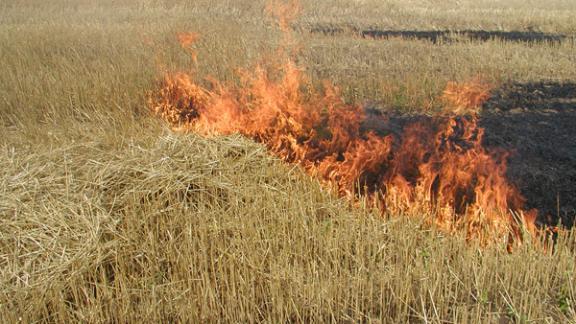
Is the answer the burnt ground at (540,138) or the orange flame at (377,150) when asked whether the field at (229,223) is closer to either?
the burnt ground at (540,138)

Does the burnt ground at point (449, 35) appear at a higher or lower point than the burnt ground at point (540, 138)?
higher

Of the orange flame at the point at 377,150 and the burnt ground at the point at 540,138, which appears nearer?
the orange flame at the point at 377,150

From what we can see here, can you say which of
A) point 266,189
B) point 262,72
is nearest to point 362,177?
point 266,189

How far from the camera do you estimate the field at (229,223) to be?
298 centimetres

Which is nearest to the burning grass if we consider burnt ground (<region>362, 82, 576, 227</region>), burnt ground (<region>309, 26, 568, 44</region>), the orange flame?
the orange flame

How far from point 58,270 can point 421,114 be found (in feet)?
16.2

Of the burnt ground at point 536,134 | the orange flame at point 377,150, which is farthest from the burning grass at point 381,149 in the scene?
the burnt ground at point 536,134

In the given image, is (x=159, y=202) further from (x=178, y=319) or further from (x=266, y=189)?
(x=178, y=319)

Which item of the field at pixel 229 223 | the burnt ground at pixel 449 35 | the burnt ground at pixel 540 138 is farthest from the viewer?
the burnt ground at pixel 449 35

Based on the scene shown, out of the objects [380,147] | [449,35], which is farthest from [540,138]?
[449,35]

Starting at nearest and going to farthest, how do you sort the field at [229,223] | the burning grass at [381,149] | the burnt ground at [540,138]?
the field at [229,223] → the burning grass at [381,149] → the burnt ground at [540,138]

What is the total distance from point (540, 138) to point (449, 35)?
888cm

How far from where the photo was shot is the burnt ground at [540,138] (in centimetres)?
450

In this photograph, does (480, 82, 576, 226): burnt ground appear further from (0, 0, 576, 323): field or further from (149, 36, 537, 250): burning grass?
(149, 36, 537, 250): burning grass
